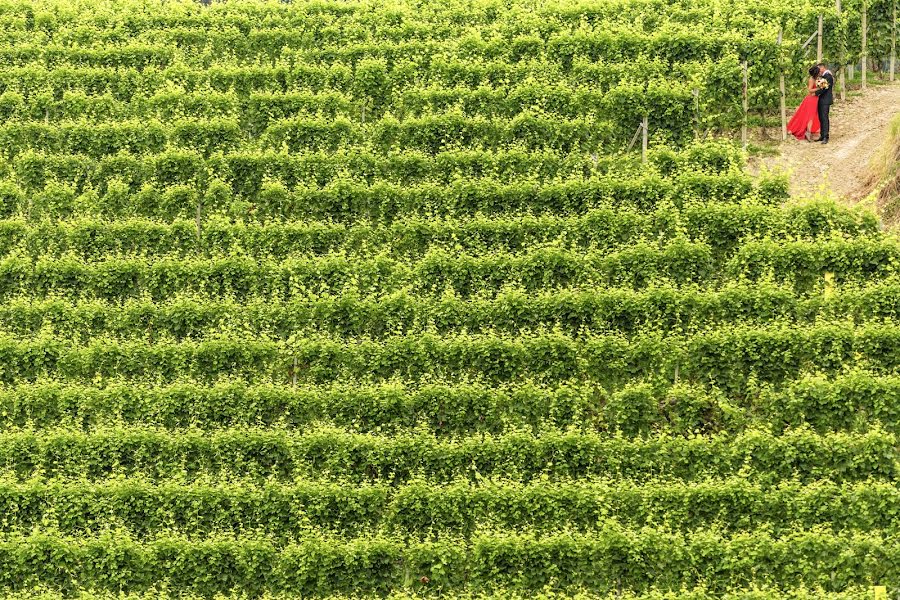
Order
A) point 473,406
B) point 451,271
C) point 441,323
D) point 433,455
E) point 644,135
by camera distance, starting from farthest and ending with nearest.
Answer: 1. point 644,135
2. point 451,271
3. point 441,323
4. point 473,406
5. point 433,455

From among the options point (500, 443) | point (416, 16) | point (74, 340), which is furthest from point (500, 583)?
point (416, 16)

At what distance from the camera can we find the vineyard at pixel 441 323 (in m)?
16.3

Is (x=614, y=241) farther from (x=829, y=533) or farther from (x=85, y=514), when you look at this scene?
(x=85, y=514)

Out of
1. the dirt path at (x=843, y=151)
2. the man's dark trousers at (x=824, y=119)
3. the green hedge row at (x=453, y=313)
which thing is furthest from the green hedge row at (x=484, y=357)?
the man's dark trousers at (x=824, y=119)

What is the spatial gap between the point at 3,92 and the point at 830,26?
14827 millimetres

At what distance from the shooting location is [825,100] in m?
22.1

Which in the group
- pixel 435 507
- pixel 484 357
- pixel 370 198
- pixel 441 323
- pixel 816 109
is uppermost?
pixel 816 109

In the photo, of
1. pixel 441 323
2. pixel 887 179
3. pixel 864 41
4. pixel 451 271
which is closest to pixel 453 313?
pixel 441 323

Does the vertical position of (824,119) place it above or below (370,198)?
above

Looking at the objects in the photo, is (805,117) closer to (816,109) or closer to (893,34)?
(816,109)

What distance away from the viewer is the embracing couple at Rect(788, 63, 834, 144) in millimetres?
21953

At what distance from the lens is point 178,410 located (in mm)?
17938

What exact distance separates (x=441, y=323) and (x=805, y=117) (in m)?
8.11

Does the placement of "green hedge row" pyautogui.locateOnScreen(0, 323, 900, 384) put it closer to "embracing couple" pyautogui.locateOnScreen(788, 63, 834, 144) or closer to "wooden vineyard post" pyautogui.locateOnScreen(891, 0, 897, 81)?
"embracing couple" pyautogui.locateOnScreen(788, 63, 834, 144)
